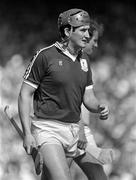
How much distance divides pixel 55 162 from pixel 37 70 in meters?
0.60

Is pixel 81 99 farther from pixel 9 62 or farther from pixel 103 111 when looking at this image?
pixel 9 62

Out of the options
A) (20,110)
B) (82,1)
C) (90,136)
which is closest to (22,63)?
(82,1)

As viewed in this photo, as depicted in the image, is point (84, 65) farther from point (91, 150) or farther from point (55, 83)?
point (91, 150)

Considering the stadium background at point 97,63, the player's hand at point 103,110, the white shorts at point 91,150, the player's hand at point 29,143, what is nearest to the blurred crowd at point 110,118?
the stadium background at point 97,63

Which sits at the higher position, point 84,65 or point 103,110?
point 84,65

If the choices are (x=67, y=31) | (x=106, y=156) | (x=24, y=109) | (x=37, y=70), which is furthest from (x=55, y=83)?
(x=106, y=156)

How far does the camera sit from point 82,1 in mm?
9188

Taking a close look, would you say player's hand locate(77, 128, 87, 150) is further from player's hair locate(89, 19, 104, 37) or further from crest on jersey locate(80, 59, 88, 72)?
player's hair locate(89, 19, 104, 37)

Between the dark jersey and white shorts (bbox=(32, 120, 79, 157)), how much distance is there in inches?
1.5

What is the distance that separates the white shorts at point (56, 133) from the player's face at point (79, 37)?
518 millimetres

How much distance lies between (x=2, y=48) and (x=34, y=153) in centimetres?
320

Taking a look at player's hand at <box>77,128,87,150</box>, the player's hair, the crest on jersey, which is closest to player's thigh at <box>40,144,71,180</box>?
player's hand at <box>77,128,87,150</box>

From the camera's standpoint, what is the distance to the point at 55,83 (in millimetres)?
6289

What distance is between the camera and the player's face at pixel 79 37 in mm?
6398
